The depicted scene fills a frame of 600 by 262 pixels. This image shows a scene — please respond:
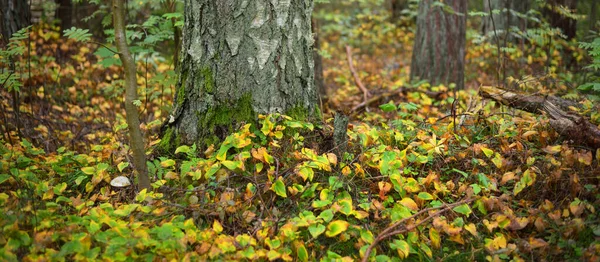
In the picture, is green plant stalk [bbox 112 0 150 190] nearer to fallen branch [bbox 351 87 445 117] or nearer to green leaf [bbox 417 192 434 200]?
green leaf [bbox 417 192 434 200]

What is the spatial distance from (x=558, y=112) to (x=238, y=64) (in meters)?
2.47

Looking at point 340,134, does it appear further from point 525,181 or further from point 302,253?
point 525,181

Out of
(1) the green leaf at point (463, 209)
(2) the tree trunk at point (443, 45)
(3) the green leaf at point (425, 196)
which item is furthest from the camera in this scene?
(2) the tree trunk at point (443, 45)

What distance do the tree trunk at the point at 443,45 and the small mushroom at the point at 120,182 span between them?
5.26 metres

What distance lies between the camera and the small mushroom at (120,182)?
319 cm

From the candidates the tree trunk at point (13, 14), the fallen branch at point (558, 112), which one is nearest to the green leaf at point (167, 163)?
the fallen branch at point (558, 112)

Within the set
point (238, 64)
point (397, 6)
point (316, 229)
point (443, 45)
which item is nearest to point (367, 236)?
point (316, 229)

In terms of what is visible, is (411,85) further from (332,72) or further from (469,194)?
(469,194)

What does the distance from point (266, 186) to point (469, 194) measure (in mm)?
1310

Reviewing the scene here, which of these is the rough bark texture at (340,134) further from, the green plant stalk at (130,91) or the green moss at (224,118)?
the green plant stalk at (130,91)

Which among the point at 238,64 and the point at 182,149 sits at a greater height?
the point at 238,64

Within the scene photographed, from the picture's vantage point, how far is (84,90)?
6578 millimetres

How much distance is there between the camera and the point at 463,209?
2877 mm

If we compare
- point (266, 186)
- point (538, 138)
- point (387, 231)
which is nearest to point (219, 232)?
point (266, 186)
